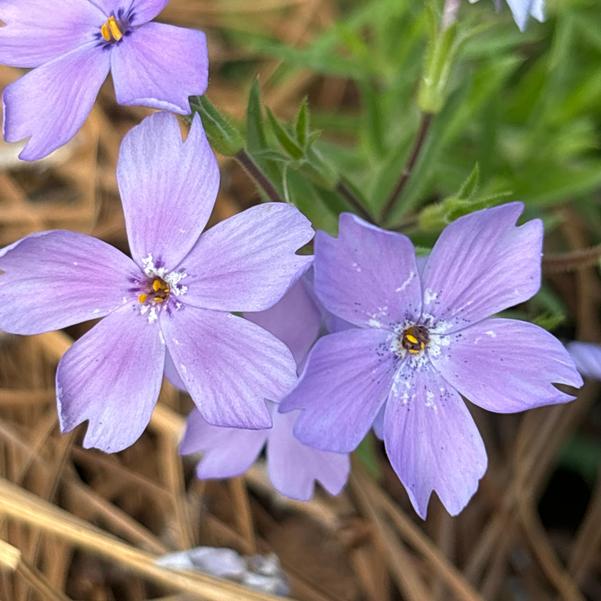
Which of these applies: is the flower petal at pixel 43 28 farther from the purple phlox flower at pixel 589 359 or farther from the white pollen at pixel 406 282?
the purple phlox flower at pixel 589 359

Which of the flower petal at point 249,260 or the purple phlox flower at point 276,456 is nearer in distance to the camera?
the flower petal at point 249,260

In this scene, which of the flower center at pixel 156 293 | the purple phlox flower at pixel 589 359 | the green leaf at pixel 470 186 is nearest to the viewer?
the flower center at pixel 156 293

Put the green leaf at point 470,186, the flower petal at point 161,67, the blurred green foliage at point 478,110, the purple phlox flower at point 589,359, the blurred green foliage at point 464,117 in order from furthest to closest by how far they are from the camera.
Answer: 1. the blurred green foliage at point 478,110
2. the blurred green foliage at point 464,117
3. the purple phlox flower at point 589,359
4. the green leaf at point 470,186
5. the flower petal at point 161,67

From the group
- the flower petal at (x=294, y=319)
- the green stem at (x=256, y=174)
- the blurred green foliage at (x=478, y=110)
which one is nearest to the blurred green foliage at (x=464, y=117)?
the blurred green foliage at (x=478, y=110)

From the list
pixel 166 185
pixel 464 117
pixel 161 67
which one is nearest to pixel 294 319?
pixel 166 185

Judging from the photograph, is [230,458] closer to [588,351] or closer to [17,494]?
[17,494]

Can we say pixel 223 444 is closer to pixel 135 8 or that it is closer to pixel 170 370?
pixel 170 370

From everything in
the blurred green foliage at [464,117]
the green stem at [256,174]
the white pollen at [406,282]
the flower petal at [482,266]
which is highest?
the blurred green foliage at [464,117]

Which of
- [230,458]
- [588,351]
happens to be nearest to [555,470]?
[588,351]
